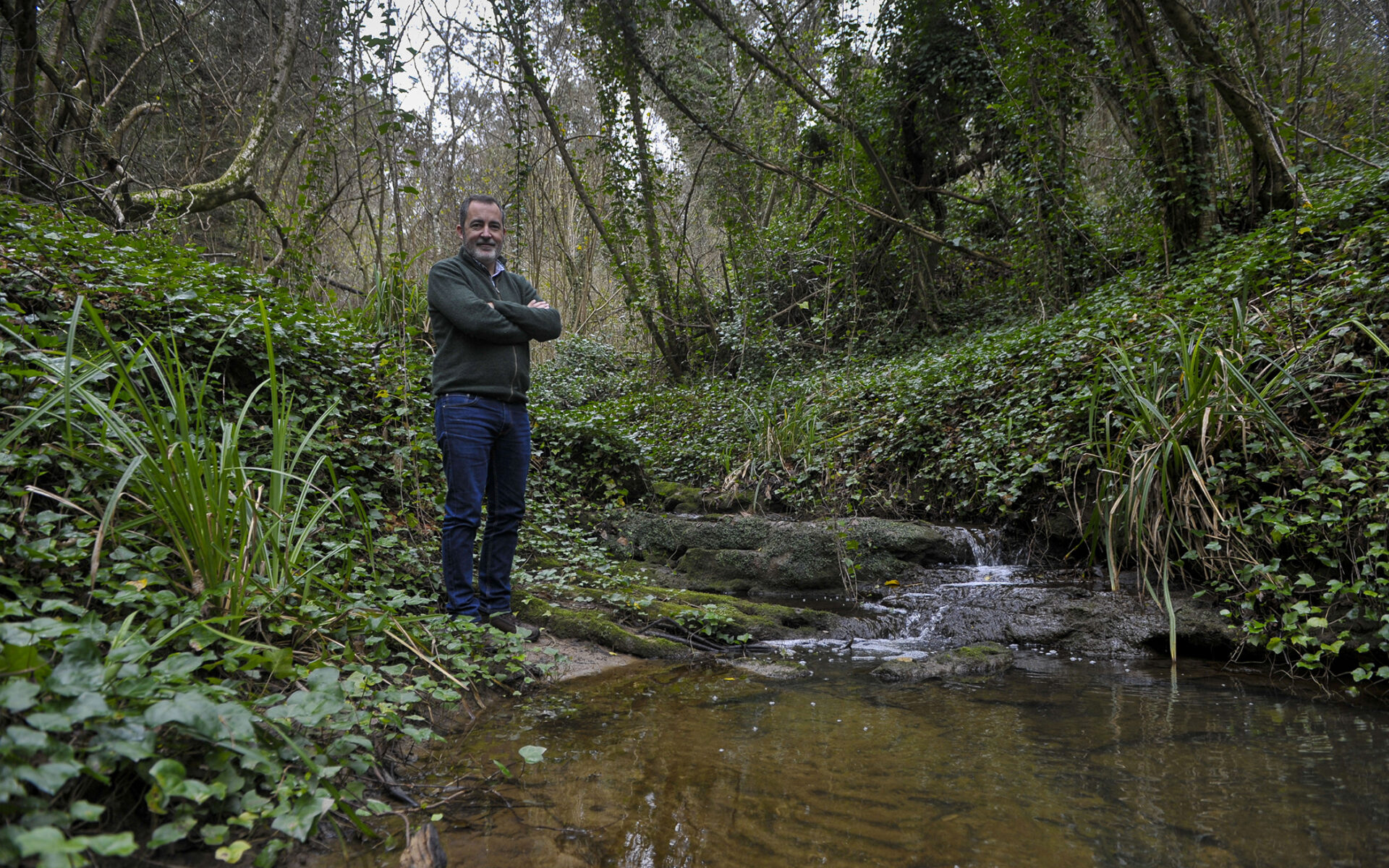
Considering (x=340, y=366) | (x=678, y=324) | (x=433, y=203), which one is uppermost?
(x=433, y=203)

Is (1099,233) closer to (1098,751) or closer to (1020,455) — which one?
→ (1020,455)

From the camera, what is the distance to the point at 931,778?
2.02 m

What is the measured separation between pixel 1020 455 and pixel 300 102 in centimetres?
1021

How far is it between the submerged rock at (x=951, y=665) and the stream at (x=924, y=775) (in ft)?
0.47

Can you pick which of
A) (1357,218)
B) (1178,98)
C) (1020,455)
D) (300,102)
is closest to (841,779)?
(1020,455)

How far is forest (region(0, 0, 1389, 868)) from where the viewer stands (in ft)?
5.99

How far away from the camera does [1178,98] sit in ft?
23.2

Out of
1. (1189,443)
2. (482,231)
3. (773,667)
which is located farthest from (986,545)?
(482,231)

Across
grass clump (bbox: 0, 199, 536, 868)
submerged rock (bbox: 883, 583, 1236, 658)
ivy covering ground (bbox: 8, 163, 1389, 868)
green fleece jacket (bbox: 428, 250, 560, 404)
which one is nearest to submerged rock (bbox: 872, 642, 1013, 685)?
submerged rock (bbox: 883, 583, 1236, 658)

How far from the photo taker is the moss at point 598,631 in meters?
3.53

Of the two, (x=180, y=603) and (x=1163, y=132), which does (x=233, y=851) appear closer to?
(x=180, y=603)

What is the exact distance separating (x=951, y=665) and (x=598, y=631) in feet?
5.56

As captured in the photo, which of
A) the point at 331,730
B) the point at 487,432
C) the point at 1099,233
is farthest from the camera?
the point at 1099,233

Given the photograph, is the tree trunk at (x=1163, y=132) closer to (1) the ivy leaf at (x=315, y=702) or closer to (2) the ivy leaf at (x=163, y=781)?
(1) the ivy leaf at (x=315, y=702)
